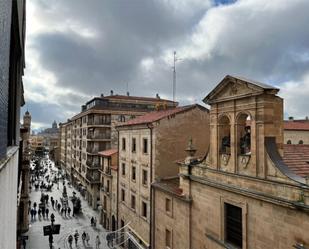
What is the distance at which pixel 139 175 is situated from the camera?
2797 cm

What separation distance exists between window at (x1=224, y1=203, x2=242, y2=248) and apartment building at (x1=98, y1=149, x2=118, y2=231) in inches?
797

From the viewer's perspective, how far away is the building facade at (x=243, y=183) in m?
12.0

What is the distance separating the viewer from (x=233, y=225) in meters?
15.0

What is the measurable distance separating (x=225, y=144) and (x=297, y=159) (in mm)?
3532

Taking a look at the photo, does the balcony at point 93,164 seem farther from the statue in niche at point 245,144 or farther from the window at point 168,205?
the statue in niche at point 245,144

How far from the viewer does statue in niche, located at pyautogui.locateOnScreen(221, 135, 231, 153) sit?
16234 mm

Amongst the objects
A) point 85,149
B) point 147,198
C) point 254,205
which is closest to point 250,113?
point 254,205

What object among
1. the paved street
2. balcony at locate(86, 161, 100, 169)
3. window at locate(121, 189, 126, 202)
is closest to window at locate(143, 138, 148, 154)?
window at locate(121, 189, 126, 202)

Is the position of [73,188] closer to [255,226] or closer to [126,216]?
[126,216]

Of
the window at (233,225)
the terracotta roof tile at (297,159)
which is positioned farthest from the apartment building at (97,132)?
the window at (233,225)

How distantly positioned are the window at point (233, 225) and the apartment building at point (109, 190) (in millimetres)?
20241

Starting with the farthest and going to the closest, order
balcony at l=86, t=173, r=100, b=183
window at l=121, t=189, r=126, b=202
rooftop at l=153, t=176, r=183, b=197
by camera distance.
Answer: balcony at l=86, t=173, r=100, b=183
window at l=121, t=189, r=126, b=202
rooftop at l=153, t=176, r=183, b=197

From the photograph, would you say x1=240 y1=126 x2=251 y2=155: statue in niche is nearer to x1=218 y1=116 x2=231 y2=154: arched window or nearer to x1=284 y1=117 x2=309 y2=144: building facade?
x1=218 y1=116 x2=231 y2=154: arched window

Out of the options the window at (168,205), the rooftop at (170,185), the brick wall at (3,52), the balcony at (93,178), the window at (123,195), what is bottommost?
the balcony at (93,178)
